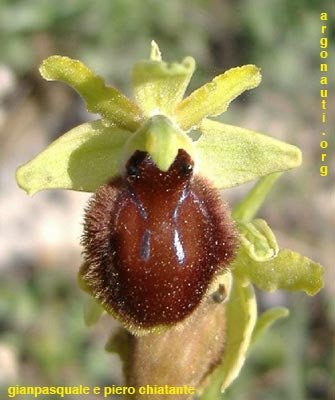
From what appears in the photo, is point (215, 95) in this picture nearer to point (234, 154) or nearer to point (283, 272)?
point (234, 154)

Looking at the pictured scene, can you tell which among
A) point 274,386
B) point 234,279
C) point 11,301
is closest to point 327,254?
point 274,386

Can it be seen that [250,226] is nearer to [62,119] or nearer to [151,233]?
[151,233]

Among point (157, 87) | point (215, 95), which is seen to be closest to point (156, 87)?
point (157, 87)

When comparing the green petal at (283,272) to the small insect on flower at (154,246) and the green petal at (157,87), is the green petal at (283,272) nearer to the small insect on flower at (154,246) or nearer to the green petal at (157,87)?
the small insect on flower at (154,246)

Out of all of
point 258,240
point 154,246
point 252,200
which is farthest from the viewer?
point 252,200

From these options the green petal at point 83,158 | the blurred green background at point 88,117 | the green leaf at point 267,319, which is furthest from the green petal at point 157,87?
the blurred green background at point 88,117

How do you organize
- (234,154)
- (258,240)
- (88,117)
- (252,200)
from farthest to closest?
(88,117) → (252,200) → (234,154) → (258,240)
